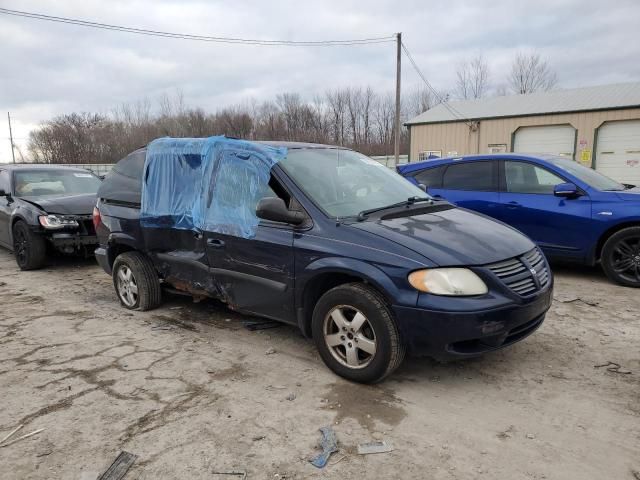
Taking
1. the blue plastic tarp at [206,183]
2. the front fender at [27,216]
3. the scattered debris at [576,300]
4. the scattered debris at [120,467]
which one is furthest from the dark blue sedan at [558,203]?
the front fender at [27,216]

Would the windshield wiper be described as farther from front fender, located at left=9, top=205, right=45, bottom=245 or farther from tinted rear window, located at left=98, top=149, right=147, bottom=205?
front fender, located at left=9, top=205, right=45, bottom=245

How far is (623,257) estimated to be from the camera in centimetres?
565

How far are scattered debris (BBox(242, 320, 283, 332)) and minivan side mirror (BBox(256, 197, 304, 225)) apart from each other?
1.47 m

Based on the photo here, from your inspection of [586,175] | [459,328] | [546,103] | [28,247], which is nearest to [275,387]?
[459,328]

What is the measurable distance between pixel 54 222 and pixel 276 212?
5.15 m

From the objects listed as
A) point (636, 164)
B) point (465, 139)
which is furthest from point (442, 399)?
point (465, 139)

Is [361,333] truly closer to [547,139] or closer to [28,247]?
[28,247]

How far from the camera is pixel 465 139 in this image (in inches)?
938

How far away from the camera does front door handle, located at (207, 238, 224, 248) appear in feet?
13.5

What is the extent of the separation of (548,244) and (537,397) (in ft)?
11.1

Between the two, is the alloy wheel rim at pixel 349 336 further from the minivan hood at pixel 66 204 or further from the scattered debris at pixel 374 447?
the minivan hood at pixel 66 204

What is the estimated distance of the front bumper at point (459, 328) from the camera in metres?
2.97

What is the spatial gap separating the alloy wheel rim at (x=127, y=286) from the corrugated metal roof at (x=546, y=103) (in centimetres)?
2058

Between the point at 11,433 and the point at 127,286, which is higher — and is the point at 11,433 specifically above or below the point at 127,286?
below
